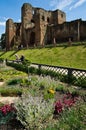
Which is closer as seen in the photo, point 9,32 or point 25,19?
point 25,19

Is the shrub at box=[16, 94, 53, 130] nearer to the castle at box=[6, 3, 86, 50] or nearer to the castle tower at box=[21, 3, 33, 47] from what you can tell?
the castle at box=[6, 3, 86, 50]

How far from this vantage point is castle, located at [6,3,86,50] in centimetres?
4708

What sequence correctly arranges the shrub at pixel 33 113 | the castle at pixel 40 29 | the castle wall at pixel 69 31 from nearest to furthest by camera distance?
the shrub at pixel 33 113
the castle wall at pixel 69 31
the castle at pixel 40 29

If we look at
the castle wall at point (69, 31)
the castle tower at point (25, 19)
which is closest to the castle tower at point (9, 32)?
the castle tower at point (25, 19)

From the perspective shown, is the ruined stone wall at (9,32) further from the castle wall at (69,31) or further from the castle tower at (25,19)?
the castle wall at (69,31)

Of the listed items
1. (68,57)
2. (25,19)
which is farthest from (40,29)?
(68,57)

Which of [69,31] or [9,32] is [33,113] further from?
[9,32]

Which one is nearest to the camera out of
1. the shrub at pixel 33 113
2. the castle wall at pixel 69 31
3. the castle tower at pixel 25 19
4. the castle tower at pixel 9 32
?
the shrub at pixel 33 113

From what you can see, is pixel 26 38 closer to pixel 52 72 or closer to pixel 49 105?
pixel 52 72

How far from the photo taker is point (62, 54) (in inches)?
1224

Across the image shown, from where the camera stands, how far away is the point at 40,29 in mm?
51250

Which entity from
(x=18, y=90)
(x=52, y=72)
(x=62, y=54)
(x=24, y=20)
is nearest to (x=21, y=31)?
(x=24, y=20)

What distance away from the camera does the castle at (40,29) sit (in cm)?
4708

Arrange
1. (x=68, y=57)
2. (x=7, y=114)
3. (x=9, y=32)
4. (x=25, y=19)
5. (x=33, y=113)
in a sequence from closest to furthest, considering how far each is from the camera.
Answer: (x=33, y=113) → (x=7, y=114) → (x=68, y=57) → (x=25, y=19) → (x=9, y=32)
